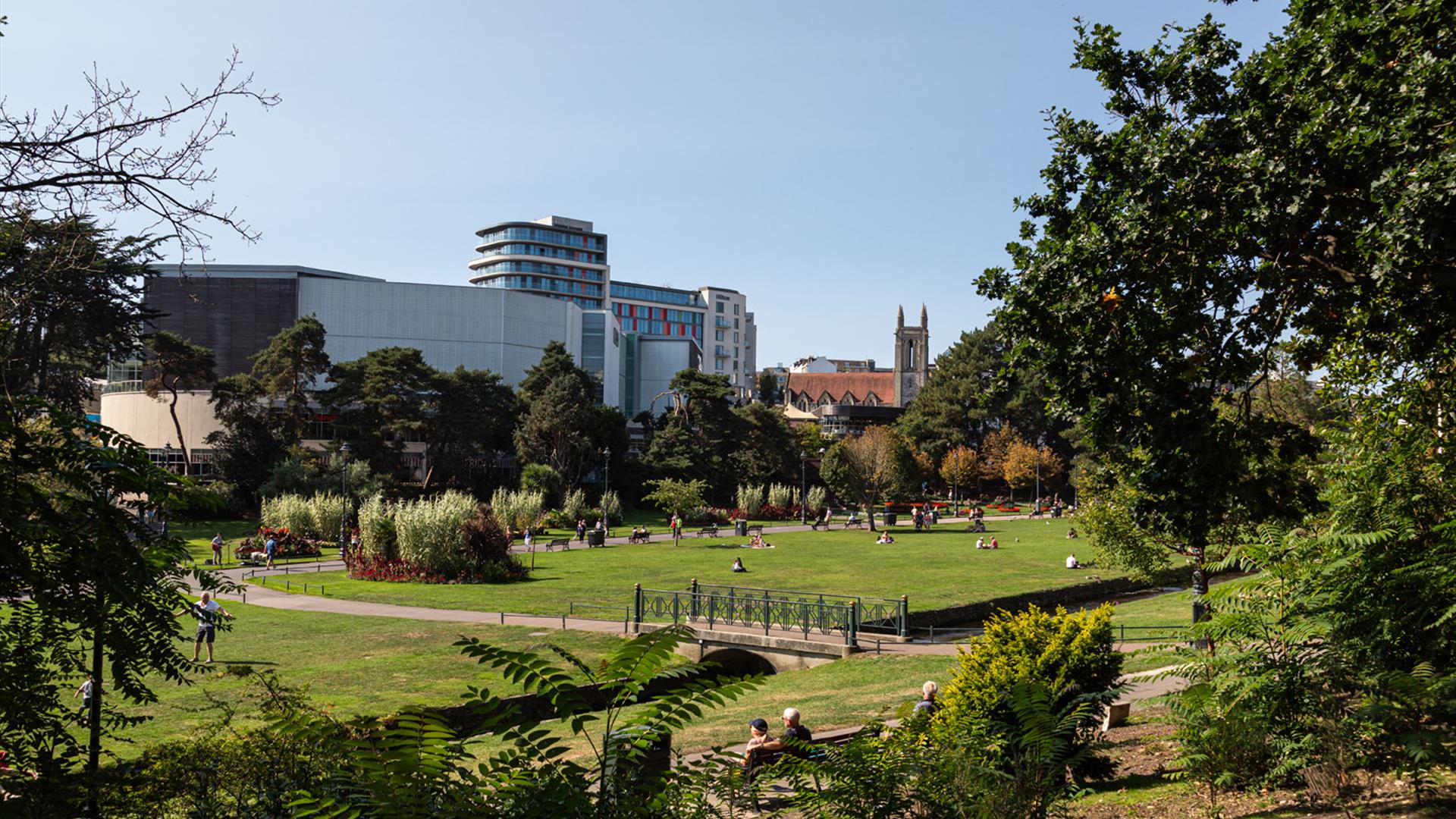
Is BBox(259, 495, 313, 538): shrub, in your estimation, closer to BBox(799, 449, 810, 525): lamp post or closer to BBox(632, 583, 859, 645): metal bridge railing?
BBox(632, 583, 859, 645): metal bridge railing

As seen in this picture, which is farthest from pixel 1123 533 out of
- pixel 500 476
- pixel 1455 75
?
pixel 500 476

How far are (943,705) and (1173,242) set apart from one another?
203 inches

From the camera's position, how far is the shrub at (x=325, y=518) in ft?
156

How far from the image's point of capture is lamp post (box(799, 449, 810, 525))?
71188 millimetres

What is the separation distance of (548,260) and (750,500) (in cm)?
8905

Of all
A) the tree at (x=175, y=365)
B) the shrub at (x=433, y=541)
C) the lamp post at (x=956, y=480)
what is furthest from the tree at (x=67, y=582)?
the lamp post at (x=956, y=480)

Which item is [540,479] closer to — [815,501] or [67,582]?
[815,501]

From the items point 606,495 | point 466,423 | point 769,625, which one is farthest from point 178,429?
point 769,625

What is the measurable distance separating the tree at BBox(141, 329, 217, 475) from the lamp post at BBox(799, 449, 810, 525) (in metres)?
40.3

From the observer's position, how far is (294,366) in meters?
63.2

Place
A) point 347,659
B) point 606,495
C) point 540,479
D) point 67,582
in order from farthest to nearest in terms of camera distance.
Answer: point 540,479, point 606,495, point 347,659, point 67,582

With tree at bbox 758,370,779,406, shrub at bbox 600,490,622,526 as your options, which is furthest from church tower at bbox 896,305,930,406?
shrub at bbox 600,490,622,526

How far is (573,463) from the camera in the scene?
7312 cm

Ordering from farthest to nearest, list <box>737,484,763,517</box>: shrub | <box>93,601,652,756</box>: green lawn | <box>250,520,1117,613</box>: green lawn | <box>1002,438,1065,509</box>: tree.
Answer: <box>1002,438,1065,509</box>: tree
<box>737,484,763,517</box>: shrub
<box>250,520,1117,613</box>: green lawn
<box>93,601,652,756</box>: green lawn
